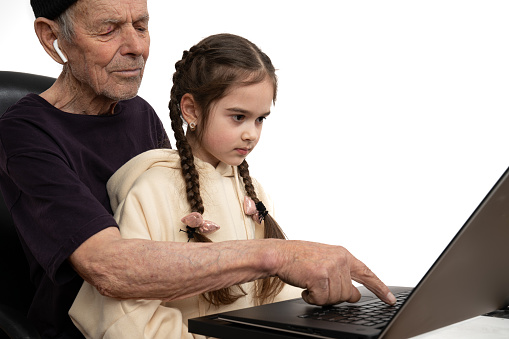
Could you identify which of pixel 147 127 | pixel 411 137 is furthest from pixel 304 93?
pixel 147 127

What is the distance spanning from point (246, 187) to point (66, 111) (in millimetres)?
520

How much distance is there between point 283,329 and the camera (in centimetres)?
90

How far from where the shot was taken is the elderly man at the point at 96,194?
110cm

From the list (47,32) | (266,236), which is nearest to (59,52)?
(47,32)

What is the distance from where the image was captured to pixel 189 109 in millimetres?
1460

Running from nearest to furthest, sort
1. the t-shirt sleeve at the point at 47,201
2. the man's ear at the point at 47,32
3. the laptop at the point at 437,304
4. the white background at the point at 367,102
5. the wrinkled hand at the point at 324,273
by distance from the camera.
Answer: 1. the laptop at the point at 437,304
2. the wrinkled hand at the point at 324,273
3. the t-shirt sleeve at the point at 47,201
4. the man's ear at the point at 47,32
5. the white background at the point at 367,102

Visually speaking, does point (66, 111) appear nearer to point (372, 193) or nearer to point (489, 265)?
point (489, 265)

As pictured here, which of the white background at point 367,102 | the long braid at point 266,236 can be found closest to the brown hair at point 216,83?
the long braid at point 266,236

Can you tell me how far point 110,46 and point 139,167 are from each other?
1.10 feet

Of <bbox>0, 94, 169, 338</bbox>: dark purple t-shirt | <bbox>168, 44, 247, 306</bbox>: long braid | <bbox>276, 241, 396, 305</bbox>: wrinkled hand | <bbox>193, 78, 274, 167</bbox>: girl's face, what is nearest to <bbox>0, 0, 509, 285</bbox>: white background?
<bbox>0, 94, 169, 338</bbox>: dark purple t-shirt

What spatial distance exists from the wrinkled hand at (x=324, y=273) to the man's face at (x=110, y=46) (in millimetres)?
685

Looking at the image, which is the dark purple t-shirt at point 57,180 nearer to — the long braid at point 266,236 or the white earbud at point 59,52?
the white earbud at point 59,52

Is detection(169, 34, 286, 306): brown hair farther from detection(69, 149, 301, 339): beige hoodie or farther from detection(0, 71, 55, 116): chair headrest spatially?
detection(0, 71, 55, 116): chair headrest

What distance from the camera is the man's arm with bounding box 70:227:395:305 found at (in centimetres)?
108
